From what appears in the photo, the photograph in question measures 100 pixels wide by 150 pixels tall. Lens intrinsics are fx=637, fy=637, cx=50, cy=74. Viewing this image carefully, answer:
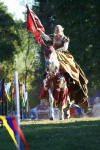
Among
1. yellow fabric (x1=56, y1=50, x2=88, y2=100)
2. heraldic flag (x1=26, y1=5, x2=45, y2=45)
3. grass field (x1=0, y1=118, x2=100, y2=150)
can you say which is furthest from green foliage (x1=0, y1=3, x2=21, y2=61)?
grass field (x1=0, y1=118, x2=100, y2=150)

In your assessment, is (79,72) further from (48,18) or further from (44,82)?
(48,18)

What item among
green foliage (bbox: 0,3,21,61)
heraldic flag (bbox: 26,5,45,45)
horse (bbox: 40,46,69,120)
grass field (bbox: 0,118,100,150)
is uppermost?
green foliage (bbox: 0,3,21,61)

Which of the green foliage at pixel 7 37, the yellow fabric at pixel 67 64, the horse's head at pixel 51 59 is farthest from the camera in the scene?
the green foliage at pixel 7 37

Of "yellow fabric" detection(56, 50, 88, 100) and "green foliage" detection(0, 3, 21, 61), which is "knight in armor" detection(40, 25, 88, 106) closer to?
"yellow fabric" detection(56, 50, 88, 100)

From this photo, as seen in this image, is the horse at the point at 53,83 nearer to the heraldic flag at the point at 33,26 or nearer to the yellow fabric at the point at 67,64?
the yellow fabric at the point at 67,64

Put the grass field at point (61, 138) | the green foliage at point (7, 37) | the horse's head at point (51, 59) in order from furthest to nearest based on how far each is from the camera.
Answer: the green foliage at point (7, 37) → the horse's head at point (51, 59) → the grass field at point (61, 138)

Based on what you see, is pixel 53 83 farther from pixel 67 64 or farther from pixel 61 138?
pixel 61 138

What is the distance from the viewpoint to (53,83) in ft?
47.4

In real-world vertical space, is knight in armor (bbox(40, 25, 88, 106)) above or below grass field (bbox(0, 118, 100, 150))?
above

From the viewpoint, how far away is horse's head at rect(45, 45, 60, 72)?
13.5m

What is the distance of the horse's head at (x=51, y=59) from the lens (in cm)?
1355

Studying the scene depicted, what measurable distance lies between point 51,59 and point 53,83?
105cm

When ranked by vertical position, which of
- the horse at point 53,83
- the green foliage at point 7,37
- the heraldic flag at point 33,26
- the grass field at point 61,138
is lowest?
the grass field at point 61,138

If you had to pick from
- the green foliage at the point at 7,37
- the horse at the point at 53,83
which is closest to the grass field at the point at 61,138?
the horse at the point at 53,83
